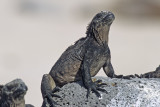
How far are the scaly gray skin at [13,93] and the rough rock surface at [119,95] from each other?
48 cm

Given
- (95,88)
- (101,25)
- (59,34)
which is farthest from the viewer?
(59,34)

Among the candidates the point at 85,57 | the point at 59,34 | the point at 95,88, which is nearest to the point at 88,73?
the point at 85,57

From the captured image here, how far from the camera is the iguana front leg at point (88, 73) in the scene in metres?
8.09

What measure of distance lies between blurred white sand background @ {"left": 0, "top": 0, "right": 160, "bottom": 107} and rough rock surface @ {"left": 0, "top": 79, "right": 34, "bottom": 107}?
8.31 metres

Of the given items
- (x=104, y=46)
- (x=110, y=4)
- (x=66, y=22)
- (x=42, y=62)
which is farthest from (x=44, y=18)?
(x=104, y=46)

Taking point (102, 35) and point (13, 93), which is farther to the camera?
point (102, 35)

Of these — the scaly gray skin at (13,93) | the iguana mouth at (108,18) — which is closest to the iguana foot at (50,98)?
the scaly gray skin at (13,93)

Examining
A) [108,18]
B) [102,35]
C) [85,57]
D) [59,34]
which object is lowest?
[59,34]

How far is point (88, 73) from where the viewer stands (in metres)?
8.49

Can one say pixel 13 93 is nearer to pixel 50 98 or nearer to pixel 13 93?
pixel 13 93

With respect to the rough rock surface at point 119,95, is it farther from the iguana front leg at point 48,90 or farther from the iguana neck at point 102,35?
the iguana neck at point 102,35

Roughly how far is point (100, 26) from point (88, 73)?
30.8 inches

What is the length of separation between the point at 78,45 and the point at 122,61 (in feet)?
36.2

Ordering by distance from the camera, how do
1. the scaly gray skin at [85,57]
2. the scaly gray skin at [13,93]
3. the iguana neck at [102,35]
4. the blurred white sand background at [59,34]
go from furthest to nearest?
the blurred white sand background at [59,34]
the iguana neck at [102,35]
the scaly gray skin at [85,57]
the scaly gray skin at [13,93]
